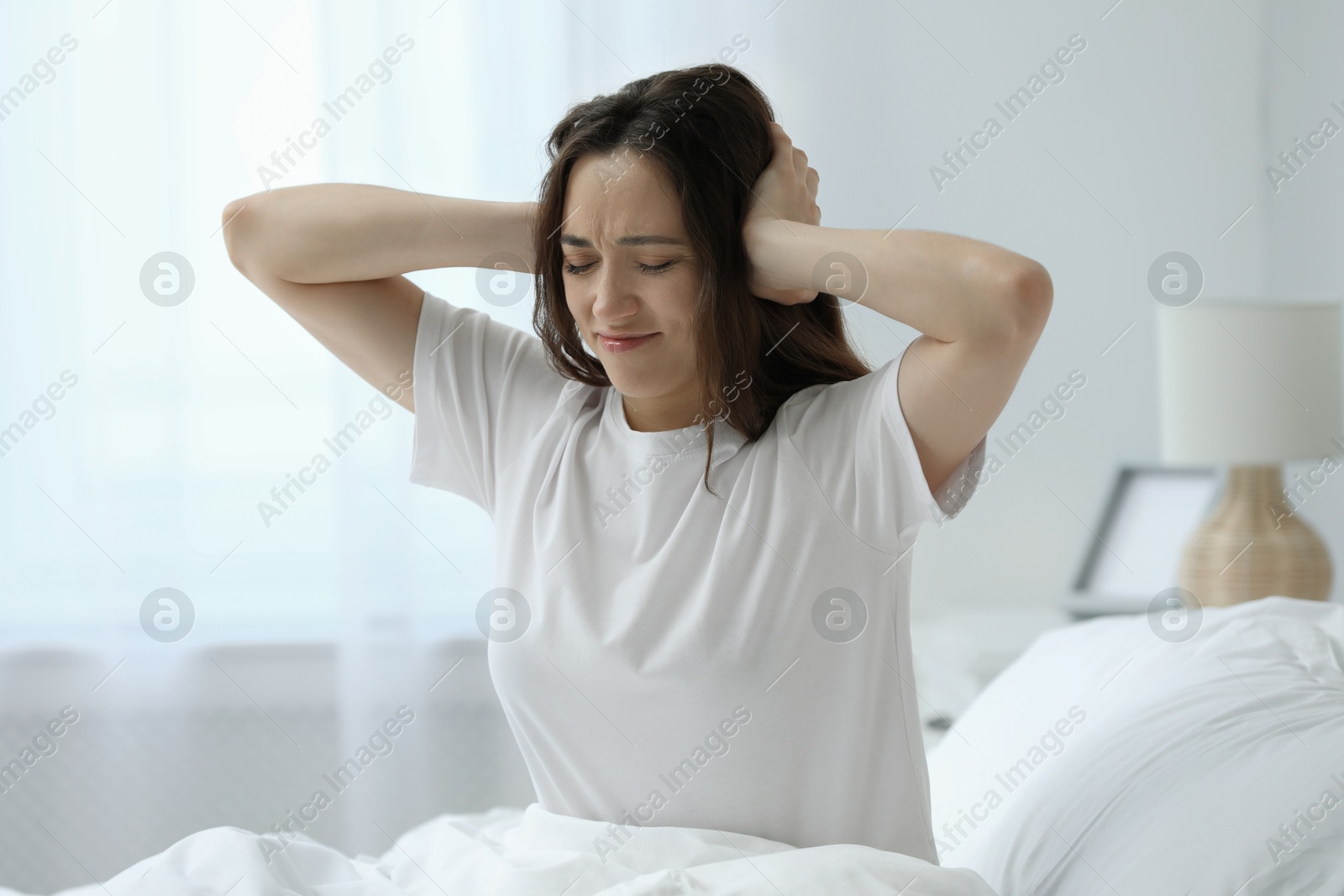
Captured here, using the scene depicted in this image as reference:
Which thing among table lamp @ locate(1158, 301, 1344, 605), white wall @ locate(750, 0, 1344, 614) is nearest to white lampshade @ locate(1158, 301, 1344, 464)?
table lamp @ locate(1158, 301, 1344, 605)

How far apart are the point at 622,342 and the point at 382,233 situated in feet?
0.96

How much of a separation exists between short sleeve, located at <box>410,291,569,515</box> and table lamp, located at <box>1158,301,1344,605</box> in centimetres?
131

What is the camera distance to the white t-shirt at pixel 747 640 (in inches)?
36.5

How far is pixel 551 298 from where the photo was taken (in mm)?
1066

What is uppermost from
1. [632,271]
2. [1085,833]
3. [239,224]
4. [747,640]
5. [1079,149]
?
[1079,149]

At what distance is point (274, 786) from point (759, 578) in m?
1.68

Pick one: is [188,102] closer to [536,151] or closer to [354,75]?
[354,75]

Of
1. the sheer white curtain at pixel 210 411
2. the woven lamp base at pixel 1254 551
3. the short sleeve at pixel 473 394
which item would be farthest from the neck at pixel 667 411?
the woven lamp base at pixel 1254 551

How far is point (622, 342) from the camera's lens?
0.97m

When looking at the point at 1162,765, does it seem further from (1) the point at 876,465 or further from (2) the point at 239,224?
(2) the point at 239,224

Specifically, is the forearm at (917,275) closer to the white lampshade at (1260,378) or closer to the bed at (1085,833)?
the bed at (1085,833)

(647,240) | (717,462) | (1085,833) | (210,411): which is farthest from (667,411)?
(210,411)

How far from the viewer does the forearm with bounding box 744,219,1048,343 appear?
0.84 meters

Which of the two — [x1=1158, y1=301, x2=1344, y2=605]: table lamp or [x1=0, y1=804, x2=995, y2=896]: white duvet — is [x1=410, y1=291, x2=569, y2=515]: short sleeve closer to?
[x1=0, y1=804, x2=995, y2=896]: white duvet
